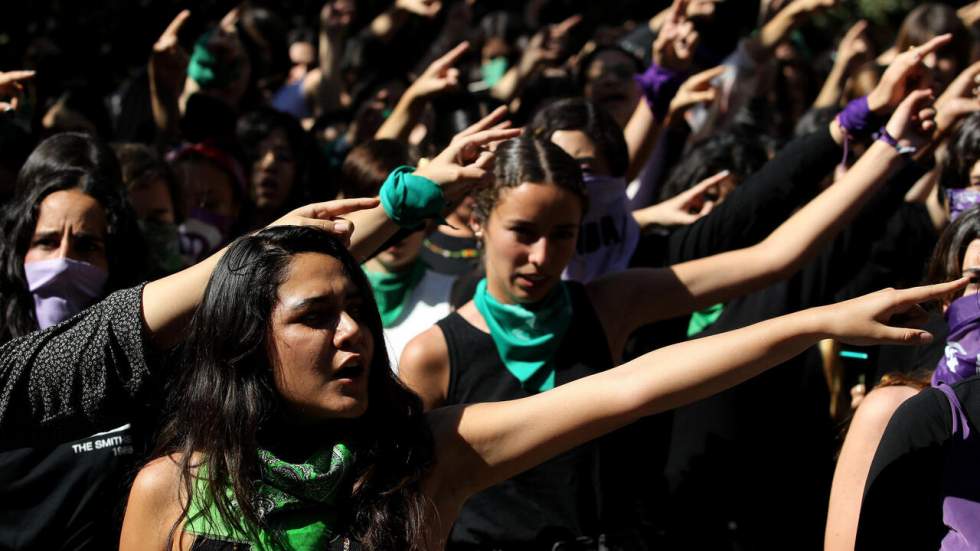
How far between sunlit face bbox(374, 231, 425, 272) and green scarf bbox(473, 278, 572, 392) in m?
0.82

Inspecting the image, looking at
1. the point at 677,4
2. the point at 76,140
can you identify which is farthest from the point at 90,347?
the point at 677,4

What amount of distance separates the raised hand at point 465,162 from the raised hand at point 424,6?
342 cm

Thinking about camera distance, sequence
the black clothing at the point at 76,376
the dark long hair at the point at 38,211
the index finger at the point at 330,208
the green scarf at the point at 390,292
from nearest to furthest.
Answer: the black clothing at the point at 76,376
the index finger at the point at 330,208
the dark long hair at the point at 38,211
the green scarf at the point at 390,292

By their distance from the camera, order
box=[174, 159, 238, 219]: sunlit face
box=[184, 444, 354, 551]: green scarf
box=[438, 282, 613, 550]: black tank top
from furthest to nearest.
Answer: box=[174, 159, 238, 219]: sunlit face < box=[438, 282, 613, 550]: black tank top < box=[184, 444, 354, 551]: green scarf

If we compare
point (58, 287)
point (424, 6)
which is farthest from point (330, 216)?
point (424, 6)

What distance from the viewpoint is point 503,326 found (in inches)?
139

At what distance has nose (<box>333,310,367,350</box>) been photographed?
2.61 metres

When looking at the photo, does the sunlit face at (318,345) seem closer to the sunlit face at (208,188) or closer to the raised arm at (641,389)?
the raised arm at (641,389)

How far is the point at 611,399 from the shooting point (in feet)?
8.61


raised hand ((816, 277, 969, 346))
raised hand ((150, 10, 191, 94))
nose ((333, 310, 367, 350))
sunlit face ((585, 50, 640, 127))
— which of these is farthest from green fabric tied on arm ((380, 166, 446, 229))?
sunlit face ((585, 50, 640, 127))

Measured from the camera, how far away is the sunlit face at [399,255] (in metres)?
4.33

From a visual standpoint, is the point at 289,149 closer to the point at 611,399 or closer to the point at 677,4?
the point at 677,4

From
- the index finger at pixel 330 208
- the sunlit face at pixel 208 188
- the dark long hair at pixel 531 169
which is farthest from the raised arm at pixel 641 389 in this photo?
the sunlit face at pixel 208 188

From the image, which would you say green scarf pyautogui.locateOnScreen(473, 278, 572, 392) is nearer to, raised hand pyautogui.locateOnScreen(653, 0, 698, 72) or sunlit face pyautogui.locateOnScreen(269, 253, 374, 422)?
sunlit face pyautogui.locateOnScreen(269, 253, 374, 422)
